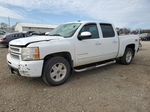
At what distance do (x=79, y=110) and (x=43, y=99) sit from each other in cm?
92

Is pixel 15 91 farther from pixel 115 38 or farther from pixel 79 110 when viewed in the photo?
pixel 115 38

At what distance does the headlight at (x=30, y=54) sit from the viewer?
310 cm

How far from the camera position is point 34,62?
3131 mm

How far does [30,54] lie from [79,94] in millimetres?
1558

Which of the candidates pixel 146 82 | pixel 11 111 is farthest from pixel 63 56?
pixel 146 82

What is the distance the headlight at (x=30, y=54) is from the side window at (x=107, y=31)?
8.73 feet

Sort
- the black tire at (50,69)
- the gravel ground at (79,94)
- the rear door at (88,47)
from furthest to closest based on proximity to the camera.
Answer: the rear door at (88,47) < the black tire at (50,69) < the gravel ground at (79,94)

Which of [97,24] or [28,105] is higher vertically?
[97,24]

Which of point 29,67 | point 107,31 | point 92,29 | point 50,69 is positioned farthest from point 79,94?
point 107,31

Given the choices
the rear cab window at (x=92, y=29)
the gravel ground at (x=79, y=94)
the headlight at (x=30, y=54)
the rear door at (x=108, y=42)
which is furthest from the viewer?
the rear door at (x=108, y=42)

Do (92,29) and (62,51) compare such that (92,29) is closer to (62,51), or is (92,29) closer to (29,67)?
(62,51)

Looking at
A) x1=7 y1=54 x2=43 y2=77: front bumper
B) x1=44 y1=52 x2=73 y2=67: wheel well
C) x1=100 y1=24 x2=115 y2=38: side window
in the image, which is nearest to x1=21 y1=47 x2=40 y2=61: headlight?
x1=7 y1=54 x2=43 y2=77: front bumper

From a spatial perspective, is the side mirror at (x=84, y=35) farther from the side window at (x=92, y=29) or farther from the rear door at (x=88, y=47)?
the side window at (x=92, y=29)

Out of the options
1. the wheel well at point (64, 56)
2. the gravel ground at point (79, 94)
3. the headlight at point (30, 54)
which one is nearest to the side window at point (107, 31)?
the gravel ground at point (79, 94)
